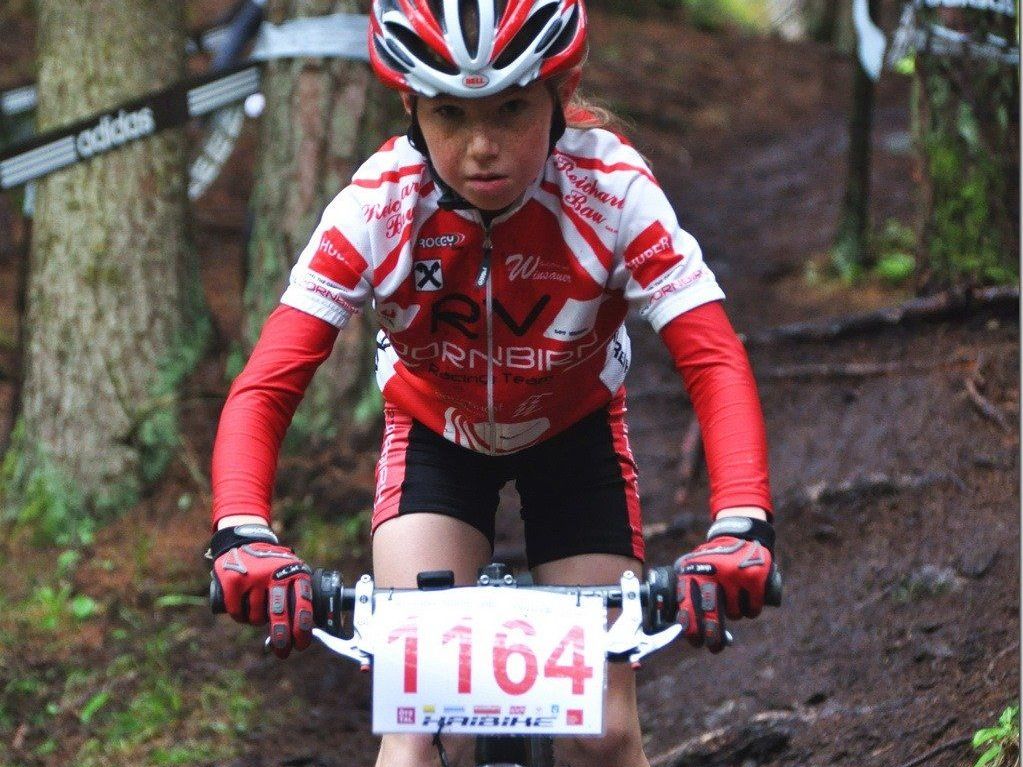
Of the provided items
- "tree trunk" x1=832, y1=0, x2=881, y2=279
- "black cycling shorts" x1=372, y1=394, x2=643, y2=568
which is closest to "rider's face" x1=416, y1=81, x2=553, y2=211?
"black cycling shorts" x1=372, y1=394, x2=643, y2=568

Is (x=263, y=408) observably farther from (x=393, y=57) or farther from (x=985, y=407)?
(x=985, y=407)

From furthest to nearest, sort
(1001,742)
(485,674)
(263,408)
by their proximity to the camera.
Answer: (1001,742)
(263,408)
(485,674)

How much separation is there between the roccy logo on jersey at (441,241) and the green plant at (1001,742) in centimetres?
192

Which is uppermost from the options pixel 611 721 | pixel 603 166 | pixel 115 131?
pixel 115 131

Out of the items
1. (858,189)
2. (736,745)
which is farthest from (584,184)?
(858,189)

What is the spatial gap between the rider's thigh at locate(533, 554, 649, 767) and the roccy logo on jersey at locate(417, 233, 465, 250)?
0.86 meters

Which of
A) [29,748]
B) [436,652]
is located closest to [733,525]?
[436,652]

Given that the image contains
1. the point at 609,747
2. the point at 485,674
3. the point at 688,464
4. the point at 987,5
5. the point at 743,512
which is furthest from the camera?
the point at 688,464

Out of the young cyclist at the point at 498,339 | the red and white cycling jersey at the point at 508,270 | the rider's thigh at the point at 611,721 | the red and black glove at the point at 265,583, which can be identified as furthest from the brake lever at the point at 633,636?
the red and white cycling jersey at the point at 508,270

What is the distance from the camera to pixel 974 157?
254 inches

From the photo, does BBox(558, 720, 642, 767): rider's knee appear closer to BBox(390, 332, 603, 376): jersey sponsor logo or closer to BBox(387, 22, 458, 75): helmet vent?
BBox(390, 332, 603, 376): jersey sponsor logo

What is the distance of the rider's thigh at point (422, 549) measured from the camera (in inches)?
129

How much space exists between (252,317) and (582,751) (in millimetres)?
3985

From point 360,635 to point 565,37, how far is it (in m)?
1.43
